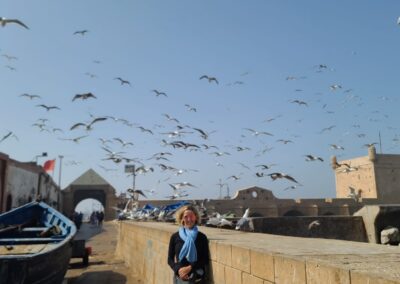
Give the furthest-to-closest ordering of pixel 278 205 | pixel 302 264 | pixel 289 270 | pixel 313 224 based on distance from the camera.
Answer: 1. pixel 278 205
2. pixel 313 224
3. pixel 289 270
4. pixel 302 264

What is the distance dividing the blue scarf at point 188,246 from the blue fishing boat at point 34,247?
479 centimetres

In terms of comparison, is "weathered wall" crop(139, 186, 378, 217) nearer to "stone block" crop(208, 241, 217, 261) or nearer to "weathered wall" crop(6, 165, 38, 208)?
"weathered wall" crop(6, 165, 38, 208)

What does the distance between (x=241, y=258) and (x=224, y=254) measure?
414 millimetres

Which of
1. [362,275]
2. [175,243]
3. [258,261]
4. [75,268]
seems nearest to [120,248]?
[75,268]

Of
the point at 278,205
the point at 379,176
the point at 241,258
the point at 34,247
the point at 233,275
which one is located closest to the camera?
the point at 241,258

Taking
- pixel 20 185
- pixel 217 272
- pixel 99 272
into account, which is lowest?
pixel 99 272

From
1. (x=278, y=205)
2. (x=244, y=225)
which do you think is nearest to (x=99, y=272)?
(x=244, y=225)

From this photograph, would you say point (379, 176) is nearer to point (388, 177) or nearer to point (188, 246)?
point (388, 177)

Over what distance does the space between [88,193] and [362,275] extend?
55763 mm

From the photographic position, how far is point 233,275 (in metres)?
3.83

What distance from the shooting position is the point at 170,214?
1495cm

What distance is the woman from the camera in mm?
4078

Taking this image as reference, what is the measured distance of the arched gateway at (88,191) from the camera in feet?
161

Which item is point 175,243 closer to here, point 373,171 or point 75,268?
point 75,268
